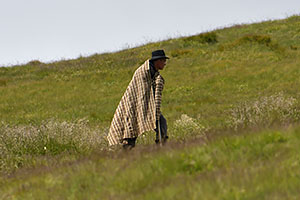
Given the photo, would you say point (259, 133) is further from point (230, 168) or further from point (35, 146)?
point (35, 146)

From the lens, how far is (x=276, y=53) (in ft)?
87.2

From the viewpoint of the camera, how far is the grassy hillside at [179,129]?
4.56 meters

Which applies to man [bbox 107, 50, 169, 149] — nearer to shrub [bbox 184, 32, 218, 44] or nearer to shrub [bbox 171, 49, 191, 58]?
shrub [bbox 171, 49, 191, 58]

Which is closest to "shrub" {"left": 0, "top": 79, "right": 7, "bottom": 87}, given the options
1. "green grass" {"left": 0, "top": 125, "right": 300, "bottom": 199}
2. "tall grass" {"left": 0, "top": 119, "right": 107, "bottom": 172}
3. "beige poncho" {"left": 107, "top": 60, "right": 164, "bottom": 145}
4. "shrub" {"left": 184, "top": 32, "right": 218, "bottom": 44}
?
"shrub" {"left": 184, "top": 32, "right": 218, "bottom": 44}

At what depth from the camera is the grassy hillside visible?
15.0 ft

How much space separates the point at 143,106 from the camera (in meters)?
8.84

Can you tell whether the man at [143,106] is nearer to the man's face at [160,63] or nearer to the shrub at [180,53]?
the man's face at [160,63]

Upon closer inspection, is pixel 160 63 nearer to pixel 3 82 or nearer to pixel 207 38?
pixel 3 82

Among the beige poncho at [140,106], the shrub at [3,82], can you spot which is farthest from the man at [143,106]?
the shrub at [3,82]

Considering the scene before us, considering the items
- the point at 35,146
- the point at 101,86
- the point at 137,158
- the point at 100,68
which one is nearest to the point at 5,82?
the point at 100,68

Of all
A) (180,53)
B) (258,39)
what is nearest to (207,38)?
(180,53)

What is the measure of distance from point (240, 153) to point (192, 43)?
29.5 metres

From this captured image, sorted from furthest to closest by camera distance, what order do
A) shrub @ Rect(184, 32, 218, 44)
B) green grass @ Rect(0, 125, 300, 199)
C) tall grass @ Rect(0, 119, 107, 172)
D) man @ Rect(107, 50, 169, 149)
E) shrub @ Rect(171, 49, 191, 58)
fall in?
1. shrub @ Rect(184, 32, 218, 44)
2. shrub @ Rect(171, 49, 191, 58)
3. tall grass @ Rect(0, 119, 107, 172)
4. man @ Rect(107, 50, 169, 149)
5. green grass @ Rect(0, 125, 300, 199)

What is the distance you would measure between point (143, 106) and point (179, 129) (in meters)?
3.33
